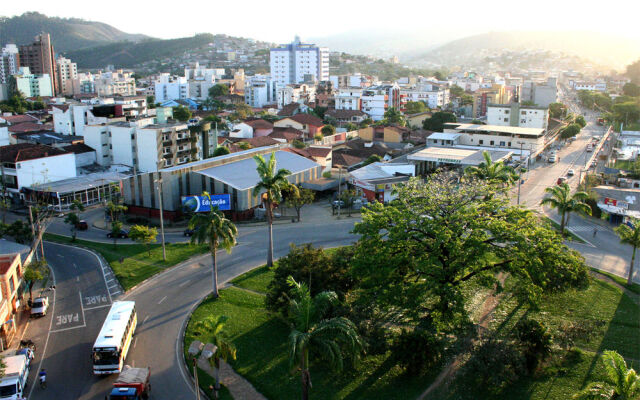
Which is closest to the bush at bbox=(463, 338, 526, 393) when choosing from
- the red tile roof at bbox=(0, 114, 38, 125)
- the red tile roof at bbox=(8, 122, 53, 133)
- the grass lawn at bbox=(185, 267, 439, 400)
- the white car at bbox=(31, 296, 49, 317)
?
the grass lawn at bbox=(185, 267, 439, 400)

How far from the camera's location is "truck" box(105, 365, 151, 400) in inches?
679

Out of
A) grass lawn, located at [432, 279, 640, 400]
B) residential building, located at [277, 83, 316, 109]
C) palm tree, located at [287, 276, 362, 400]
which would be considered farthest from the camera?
residential building, located at [277, 83, 316, 109]

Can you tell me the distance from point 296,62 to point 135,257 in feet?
425

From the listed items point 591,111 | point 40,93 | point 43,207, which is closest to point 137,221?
point 43,207

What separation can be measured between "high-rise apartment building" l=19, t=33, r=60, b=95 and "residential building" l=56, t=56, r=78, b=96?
1661 mm

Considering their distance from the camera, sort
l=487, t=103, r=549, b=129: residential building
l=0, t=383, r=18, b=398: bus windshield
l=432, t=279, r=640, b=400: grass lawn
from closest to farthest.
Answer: l=0, t=383, r=18, b=398: bus windshield → l=432, t=279, r=640, b=400: grass lawn → l=487, t=103, r=549, b=129: residential building

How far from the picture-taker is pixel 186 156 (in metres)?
56.8

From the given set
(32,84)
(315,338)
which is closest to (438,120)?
(315,338)

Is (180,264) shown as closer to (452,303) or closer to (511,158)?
(452,303)

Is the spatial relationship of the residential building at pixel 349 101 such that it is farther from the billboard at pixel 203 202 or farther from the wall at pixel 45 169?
the billboard at pixel 203 202

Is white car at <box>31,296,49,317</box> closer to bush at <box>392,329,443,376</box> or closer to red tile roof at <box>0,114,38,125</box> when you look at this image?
bush at <box>392,329,443,376</box>

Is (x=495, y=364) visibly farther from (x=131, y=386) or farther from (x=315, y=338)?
(x=131, y=386)

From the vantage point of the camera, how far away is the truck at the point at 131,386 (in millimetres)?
17234

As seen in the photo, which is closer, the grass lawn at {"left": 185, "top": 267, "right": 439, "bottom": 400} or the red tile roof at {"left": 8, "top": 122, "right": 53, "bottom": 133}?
the grass lawn at {"left": 185, "top": 267, "right": 439, "bottom": 400}
